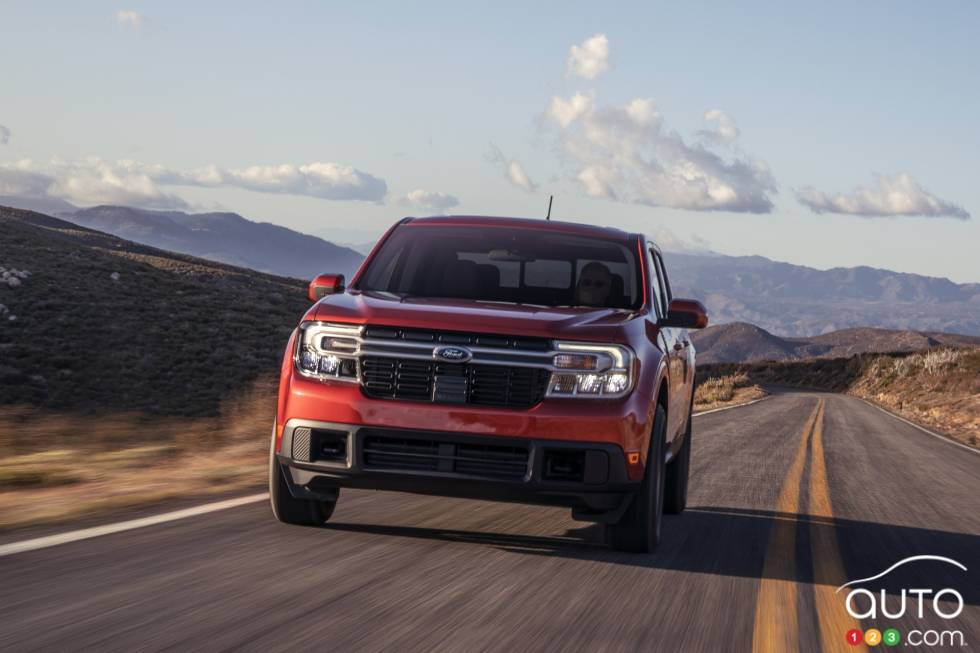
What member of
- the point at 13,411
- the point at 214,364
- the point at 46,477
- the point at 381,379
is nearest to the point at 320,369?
the point at 381,379

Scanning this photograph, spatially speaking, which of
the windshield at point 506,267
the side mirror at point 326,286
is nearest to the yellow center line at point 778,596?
the windshield at point 506,267

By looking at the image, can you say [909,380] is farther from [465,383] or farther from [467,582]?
[467,582]

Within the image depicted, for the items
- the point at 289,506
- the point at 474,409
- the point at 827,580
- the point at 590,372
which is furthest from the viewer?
the point at 289,506

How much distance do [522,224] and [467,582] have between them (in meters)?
3.14

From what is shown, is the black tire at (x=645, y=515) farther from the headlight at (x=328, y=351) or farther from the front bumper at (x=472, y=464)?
the headlight at (x=328, y=351)

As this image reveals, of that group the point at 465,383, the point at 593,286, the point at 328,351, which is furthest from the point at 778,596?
the point at 328,351

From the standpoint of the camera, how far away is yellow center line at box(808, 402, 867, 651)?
5070 millimetres

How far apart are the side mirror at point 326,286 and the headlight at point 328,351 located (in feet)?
2.05

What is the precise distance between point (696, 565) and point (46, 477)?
15.3ft

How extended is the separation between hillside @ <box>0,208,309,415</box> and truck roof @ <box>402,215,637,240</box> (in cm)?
2130

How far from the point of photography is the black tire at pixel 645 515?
6.41 metres

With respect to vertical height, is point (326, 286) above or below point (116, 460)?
above

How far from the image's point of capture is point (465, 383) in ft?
19.6

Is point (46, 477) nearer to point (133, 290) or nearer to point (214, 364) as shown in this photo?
point (214, 364)
